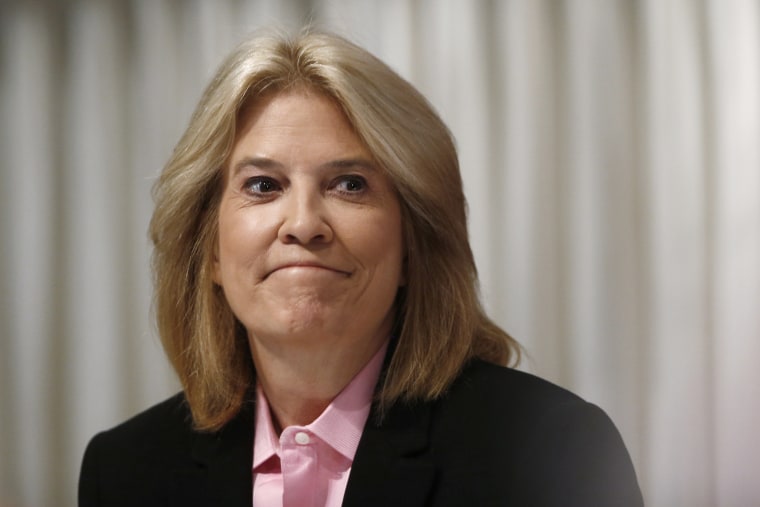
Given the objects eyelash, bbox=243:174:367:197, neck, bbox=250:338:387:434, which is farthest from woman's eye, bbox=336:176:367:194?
neck, bbox=250:338:387:434

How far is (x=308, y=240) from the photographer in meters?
1.36

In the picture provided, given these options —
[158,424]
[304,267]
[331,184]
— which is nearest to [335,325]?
[304,267]

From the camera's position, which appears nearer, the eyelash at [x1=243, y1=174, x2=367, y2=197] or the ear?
the eyelash at [x1=243, y1=174, x2=367, y2=197]

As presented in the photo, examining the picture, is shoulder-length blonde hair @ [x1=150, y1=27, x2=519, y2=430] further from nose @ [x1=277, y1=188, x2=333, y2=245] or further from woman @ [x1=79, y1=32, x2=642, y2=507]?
nose @ [x1=277, y1=188, x2=333, y2=245]

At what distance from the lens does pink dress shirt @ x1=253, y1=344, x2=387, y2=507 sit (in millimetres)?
1448

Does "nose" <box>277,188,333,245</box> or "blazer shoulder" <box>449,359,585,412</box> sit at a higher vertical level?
"nose" <box>277,188,333,245</box>

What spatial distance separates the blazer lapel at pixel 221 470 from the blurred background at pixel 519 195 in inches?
13.2

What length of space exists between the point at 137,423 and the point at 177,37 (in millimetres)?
672

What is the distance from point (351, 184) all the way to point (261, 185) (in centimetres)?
13

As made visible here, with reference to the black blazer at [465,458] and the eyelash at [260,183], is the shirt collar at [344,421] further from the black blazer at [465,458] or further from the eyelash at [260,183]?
the eyelash at [260,183]

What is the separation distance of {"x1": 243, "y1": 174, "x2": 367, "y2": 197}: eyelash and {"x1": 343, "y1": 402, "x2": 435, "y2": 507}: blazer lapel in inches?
12.8

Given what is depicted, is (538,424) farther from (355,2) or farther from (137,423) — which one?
(355,2)

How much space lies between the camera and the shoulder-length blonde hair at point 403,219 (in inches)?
56.6

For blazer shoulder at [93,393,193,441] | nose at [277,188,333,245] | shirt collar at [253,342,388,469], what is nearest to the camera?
nose at [277,188,333,245]
